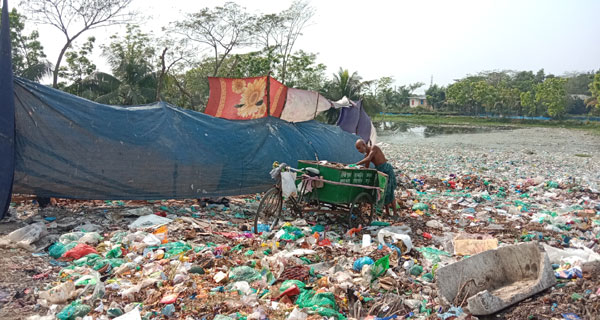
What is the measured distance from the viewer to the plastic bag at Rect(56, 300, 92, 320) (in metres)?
3.21

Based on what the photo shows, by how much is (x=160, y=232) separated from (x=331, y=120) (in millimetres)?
20113

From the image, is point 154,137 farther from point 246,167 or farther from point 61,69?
point 61,69

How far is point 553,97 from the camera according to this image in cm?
5366

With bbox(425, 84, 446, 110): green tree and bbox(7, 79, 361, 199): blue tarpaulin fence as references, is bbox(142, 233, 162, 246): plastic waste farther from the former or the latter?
bbox(425, 84, 446, 110): green tree

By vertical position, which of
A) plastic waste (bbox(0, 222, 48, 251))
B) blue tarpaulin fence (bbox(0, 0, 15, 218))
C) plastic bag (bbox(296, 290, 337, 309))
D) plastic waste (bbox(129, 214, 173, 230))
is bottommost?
plastic bag (bbox(296, 290, 337, 309))

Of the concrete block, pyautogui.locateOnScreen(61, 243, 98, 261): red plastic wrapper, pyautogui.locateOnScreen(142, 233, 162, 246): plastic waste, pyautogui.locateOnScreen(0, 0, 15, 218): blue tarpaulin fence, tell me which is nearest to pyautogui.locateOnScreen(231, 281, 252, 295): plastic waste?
pyautogui.locateOnScreen(142, 233, 162, 246): plastic waste

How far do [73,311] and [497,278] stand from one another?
3720mm

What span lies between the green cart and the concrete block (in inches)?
84.9

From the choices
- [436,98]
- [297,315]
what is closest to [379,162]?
[297,315]

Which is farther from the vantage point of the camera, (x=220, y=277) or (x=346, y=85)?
(x=346, y=85)

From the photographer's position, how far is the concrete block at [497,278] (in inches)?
134

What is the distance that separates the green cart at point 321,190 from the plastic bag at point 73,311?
8.56ft

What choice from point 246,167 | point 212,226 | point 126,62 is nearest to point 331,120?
point 126,62

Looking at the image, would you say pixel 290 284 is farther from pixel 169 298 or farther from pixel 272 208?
pixel 272 208
